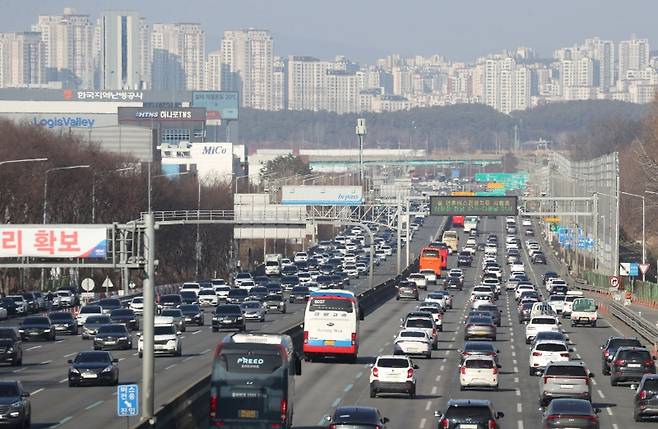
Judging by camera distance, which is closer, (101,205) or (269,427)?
(269,427)

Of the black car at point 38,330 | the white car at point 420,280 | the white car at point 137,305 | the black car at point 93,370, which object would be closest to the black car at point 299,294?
the white car at point 420,280

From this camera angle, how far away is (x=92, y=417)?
4372 centimetres

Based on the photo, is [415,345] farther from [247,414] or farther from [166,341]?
[247,414]

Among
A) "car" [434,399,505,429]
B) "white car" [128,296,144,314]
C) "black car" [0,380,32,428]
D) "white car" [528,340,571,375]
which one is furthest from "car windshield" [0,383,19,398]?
"white car" [128,296,144,314]

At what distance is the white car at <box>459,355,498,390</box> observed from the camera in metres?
52.2

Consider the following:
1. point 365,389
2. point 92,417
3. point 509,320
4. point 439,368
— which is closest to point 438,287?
point 509,320

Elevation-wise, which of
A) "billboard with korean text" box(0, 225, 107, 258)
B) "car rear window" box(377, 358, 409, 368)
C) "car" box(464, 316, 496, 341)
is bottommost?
"car" box(464, 316, 496, 341)

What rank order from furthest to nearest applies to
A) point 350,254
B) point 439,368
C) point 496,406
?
1. point 350,254
2. point 439,368
3. point 496,406

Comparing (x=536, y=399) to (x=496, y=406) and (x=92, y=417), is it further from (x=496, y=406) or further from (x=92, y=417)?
(x=92, y=417)

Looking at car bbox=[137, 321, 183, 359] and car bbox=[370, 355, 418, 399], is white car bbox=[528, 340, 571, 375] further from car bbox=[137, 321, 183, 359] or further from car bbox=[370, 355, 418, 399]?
car bbox=[137, 321, 183, 359]

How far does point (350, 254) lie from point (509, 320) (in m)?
81.0

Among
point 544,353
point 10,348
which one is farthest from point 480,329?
point 10,348

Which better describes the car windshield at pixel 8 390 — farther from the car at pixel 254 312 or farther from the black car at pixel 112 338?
the car at pixel 254 312

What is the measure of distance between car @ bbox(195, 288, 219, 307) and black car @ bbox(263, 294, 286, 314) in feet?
17.7
